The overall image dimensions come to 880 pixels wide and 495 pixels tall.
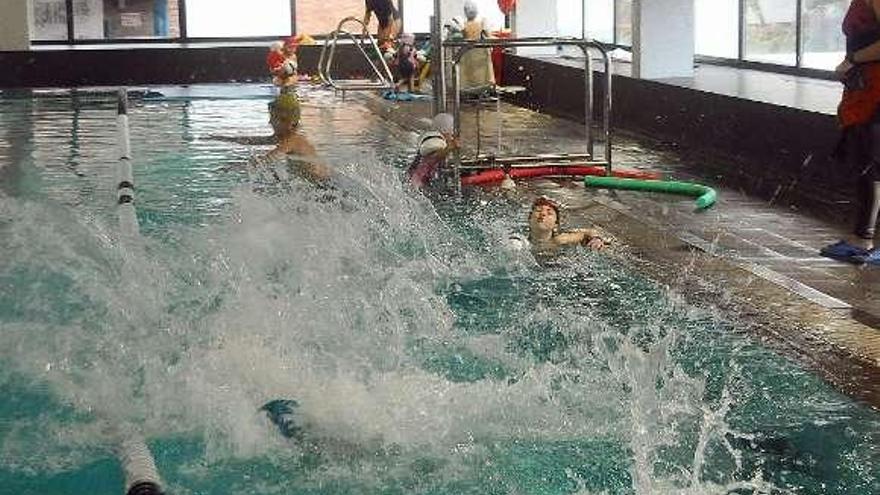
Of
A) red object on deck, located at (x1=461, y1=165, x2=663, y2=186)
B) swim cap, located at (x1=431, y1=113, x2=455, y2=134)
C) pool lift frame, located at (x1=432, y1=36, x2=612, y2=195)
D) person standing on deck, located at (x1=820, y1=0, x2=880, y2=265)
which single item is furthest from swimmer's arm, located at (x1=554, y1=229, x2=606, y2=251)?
swim cap, located at (x1=431, y1=113, x2=455, y2=134)

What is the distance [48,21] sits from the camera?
2361 centimetres

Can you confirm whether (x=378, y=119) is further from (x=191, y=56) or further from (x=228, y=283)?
(x=228, y=283)

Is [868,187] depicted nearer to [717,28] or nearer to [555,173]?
[555,173]

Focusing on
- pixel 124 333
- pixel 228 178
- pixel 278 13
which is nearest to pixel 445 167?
pixel 228 178

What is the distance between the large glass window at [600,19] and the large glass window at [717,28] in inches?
126

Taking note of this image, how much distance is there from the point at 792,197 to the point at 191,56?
47.4 ft

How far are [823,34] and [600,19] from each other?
723 centimetres

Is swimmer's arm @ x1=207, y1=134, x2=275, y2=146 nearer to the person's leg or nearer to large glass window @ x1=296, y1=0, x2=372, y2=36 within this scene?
the person's leg

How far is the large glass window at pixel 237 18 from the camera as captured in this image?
2394 cm

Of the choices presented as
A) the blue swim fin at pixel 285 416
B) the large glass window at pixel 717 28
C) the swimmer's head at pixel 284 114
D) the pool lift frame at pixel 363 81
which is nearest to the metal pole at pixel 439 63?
the swimmer's head at pixel 284 114

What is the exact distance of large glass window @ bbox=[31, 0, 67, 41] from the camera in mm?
23547

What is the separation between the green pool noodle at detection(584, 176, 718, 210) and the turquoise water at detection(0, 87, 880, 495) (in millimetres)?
1303

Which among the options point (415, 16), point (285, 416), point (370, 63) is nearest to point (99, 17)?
point (415, 16)

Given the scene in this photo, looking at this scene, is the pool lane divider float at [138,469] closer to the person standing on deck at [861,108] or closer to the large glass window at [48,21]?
the person standing on deck at [861,108]
